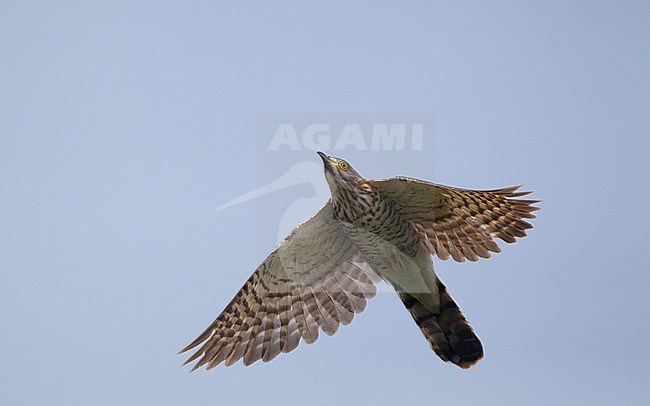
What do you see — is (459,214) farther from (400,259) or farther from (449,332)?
(449,332)

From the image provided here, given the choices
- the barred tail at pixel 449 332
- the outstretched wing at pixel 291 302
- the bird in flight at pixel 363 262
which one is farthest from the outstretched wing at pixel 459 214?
the outstretched wing at pixel 291 302

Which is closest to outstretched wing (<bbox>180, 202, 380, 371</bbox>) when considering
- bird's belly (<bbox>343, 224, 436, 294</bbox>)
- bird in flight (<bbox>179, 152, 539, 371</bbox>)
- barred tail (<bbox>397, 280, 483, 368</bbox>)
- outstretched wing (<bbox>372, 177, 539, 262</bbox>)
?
bird in flight (<bbox>179, 152, 539, 371</bbox>)

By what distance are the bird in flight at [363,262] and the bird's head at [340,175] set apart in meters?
0.01

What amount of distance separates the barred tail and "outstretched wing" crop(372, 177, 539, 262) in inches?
24.3

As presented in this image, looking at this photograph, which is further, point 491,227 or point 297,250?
point 297,250

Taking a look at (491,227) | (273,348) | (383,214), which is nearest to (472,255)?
(491,227)

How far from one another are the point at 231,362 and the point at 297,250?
1.72 meters

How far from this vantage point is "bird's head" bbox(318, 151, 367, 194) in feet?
30.1

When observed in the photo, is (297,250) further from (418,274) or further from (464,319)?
(464,319)

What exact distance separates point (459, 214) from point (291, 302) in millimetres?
2629

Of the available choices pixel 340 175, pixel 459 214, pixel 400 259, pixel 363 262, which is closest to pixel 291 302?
pixel 363 262

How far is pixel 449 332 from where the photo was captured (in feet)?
31.1

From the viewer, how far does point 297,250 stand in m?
10.0

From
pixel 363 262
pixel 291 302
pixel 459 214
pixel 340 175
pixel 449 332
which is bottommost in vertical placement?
pixel 449 332
